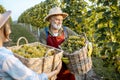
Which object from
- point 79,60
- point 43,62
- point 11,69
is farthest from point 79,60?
point 11,69

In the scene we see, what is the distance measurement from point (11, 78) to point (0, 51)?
22cm

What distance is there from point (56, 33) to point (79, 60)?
0.89 metres

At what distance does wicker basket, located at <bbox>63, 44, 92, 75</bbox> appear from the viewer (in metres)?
4.16

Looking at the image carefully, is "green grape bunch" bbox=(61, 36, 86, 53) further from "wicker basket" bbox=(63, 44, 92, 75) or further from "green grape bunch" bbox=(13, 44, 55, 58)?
"green grape bunch" bbox=(13, 44, 55, 58)

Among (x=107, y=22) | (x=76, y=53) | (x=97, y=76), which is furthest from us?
(x=97, y=76)

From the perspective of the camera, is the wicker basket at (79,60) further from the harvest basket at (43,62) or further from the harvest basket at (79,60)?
the harvest basket at (43,62)

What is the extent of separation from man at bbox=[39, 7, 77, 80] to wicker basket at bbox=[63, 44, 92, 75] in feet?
1.71

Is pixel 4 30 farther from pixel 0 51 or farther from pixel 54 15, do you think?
pixel 54 15

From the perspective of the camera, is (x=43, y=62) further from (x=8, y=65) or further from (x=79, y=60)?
(x=8, y=65)

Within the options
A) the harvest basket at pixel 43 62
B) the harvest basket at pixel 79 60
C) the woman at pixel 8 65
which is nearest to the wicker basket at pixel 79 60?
the harvest basket at pixel 79 60

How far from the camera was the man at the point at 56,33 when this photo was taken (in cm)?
488

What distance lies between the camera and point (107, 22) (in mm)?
5281

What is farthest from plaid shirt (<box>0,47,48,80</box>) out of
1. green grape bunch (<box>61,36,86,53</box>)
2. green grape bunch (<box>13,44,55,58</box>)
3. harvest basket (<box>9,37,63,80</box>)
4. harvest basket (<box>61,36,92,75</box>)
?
green grape bunch (<box>61,36,86,53</box>)

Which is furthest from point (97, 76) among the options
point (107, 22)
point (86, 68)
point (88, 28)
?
point (86, 68)
